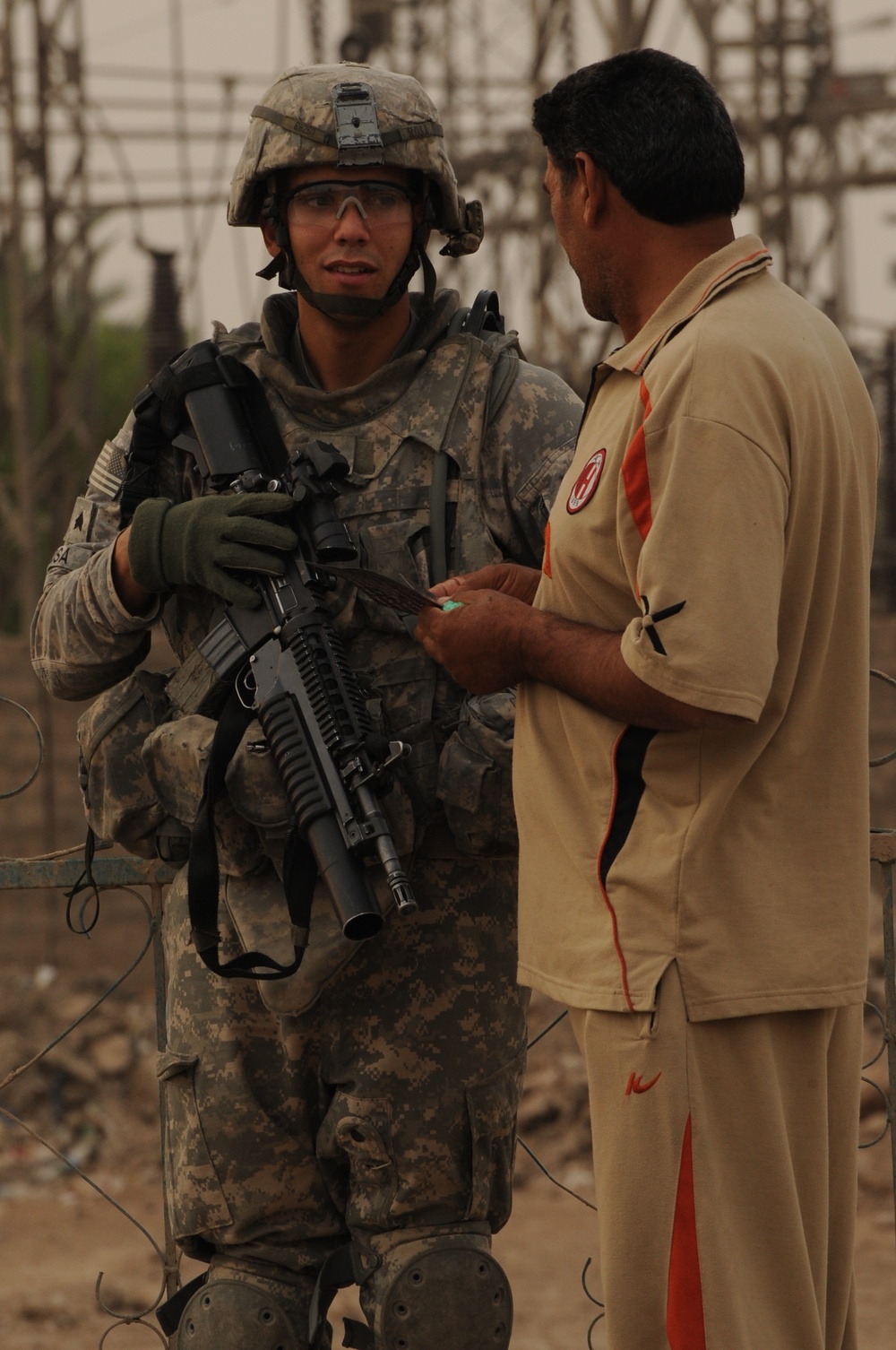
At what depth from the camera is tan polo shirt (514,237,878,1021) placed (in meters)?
1.98

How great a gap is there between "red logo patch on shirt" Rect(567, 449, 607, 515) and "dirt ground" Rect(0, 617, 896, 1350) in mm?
4108

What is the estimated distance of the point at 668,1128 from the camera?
6.76 feet

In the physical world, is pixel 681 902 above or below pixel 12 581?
above

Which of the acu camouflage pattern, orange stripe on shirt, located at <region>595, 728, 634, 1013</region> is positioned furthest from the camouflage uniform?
orange stripe on shirt, located at <region>595, 728, 634, 1013</region>

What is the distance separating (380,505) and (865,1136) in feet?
17.3

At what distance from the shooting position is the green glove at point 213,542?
2645 millimetres

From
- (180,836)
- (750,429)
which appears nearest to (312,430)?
(180,836)

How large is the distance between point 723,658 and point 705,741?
0.50 ft

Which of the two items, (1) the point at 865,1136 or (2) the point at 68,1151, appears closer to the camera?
(1) the point at 865,1136

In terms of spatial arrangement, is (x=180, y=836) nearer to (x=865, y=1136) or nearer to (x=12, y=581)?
(x=865, y=1136)

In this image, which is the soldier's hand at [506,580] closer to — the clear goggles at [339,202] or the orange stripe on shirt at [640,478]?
the orange stripe on shirt at [640,478]

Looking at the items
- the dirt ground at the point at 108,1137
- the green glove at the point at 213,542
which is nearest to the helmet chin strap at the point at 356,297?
the green glove at the point at 213,542

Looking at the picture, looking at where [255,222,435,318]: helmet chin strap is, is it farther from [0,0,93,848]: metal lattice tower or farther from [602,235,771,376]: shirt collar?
[0,0,93,848]: metal lattice tower

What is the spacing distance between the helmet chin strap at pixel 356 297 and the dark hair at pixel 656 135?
64 centimetres
